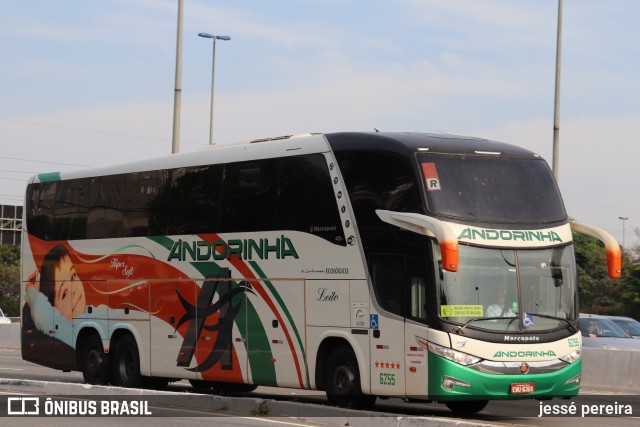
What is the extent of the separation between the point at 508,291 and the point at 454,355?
120cm

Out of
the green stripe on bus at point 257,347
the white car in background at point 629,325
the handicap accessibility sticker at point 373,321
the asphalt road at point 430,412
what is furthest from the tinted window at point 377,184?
the white car in background at point 629,325

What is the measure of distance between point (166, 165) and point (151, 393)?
465 centimetres

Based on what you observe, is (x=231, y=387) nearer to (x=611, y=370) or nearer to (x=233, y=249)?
(x=233, y=249)

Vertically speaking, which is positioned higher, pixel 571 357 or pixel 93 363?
pixel 571 357

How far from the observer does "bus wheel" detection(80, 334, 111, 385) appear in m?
21.9

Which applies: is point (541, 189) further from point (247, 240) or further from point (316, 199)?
point (247, 240)

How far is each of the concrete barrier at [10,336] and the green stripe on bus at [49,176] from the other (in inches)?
663

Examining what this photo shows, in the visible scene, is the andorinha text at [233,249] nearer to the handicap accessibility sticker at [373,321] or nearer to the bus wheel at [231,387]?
the handicap accessibility sticker at [373,321]

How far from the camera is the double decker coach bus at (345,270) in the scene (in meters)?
15.7

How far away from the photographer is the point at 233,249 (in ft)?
62.7

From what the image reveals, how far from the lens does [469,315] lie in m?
15.6

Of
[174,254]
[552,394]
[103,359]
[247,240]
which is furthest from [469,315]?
[103,359]

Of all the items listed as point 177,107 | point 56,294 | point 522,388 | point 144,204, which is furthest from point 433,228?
point 177,107

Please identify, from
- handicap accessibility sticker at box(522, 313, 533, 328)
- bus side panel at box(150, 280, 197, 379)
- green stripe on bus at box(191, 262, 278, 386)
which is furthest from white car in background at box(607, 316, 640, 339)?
handicap accessibility sticker at box(522, 313, 533, 328)
